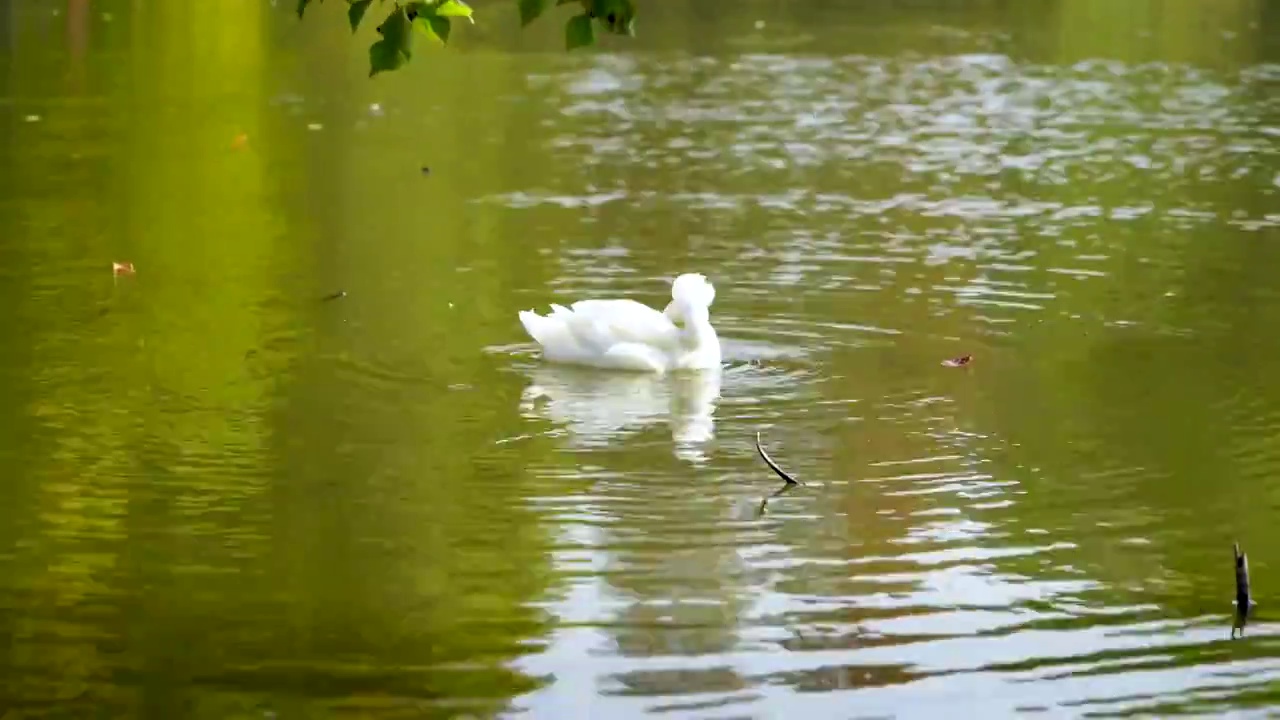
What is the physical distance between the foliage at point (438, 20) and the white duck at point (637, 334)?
561 cm

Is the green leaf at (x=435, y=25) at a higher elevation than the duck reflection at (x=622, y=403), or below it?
higher

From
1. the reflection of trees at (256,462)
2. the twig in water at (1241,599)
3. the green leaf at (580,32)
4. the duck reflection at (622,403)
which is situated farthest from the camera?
the duck reflection at (622,403)

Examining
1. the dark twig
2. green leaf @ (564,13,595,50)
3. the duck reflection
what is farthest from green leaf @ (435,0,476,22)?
the duck reflection

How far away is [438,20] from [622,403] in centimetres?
538

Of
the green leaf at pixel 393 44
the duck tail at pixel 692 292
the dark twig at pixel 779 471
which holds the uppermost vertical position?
the green leaf at pixel 393 44

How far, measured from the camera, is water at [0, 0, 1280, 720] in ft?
24.7

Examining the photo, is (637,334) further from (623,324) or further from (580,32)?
(580,32)

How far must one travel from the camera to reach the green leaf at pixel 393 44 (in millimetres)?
6363

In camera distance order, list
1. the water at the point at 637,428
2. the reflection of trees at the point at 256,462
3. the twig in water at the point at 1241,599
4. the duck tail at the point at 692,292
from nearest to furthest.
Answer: the water at the point at 637,428
the reflection of trees at the point at 256,462
the twig in water at the point at 1241,599
the duck tail at the point at 692,292

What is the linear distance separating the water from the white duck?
23 centimetres

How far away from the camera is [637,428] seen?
1096 cm

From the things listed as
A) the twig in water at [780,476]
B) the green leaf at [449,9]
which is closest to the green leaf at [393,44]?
the green leaf at [449,9]

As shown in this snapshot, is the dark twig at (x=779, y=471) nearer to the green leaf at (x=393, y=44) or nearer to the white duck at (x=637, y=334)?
the white duck at (x=637, y=334)

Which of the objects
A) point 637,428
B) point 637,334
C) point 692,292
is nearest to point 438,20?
point 637,428
